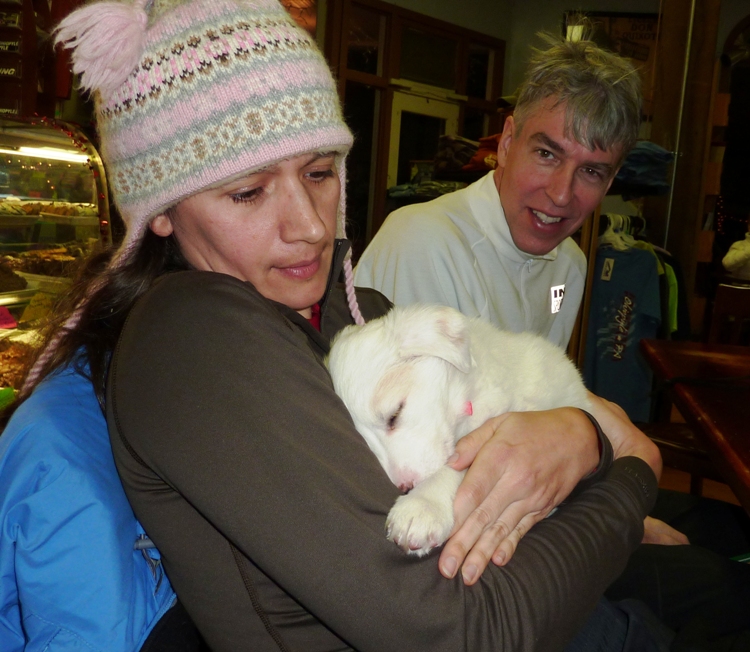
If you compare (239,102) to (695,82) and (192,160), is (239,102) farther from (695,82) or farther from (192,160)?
(695,82)

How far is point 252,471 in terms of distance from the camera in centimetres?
92

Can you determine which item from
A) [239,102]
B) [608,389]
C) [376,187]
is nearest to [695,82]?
[608,389]

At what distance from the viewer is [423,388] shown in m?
1.59

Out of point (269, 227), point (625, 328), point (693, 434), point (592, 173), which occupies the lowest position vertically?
point (693, 434)

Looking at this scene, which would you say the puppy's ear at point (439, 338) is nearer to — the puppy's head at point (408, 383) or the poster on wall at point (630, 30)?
the puppy's head at point (408, 383)

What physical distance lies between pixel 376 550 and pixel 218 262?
0.71 m

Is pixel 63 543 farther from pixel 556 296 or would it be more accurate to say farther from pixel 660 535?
pixel 556 296

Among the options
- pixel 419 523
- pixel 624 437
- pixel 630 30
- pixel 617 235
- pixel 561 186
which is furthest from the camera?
pixel 630 30

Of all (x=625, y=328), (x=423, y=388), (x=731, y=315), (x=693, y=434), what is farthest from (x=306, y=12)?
(x=423, y=388)

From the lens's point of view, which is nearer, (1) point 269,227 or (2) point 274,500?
(2) point 274,500

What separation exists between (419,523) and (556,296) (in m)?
2.06

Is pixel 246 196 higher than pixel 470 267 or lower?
higher

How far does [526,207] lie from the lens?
2.73 m

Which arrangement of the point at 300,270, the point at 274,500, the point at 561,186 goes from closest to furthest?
the point at 274,500 < the point at 300,270 < the point at 561,186
